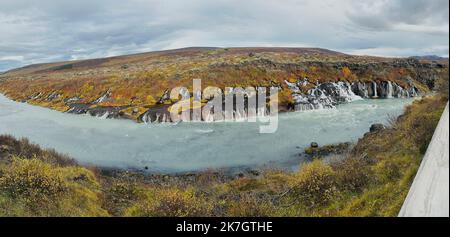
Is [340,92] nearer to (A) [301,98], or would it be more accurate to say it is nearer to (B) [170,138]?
(A) [301,98]

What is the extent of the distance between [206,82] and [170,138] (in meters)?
13.3

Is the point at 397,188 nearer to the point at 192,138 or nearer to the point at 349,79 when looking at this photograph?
the point at 192,138

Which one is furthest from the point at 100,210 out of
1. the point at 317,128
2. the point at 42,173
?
the point at 317,128

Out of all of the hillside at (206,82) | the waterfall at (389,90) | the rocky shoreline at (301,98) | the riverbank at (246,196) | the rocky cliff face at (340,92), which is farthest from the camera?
the waterfall at (389,90)

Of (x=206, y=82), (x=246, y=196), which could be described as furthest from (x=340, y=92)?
(x=246, y=196)

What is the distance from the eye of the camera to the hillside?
2558 cm

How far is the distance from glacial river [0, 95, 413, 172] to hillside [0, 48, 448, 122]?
1.91 m

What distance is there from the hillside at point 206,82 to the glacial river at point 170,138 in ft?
6.26

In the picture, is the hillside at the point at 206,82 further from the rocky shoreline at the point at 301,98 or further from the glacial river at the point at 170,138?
the glacial river at the point at 170,138

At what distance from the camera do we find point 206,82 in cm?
3409

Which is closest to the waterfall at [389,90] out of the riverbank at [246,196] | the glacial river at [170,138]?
the glacial river at [170,138]

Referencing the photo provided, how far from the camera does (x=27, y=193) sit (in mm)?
7449

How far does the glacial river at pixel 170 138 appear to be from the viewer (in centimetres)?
1725

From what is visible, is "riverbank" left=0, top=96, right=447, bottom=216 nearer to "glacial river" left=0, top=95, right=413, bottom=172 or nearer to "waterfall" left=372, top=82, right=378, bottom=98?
"glacial river" left=0, top=95, right=413, bottom=172
